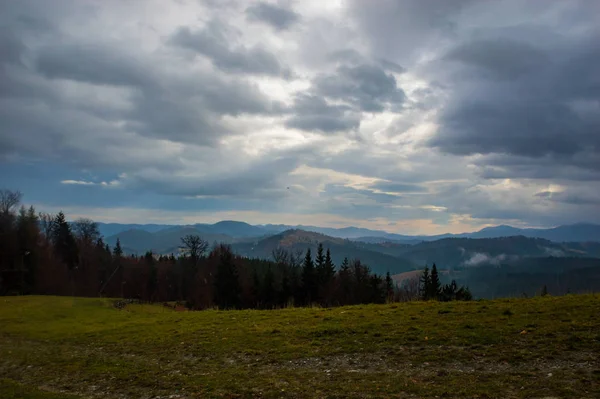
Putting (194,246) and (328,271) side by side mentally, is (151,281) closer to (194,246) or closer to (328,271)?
(194,246)

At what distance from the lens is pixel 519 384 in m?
9.20

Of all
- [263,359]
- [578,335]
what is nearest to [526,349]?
[578,335]

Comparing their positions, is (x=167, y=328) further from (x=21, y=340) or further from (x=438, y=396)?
(x=438, y=396)

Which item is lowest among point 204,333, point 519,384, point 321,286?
point 321,286

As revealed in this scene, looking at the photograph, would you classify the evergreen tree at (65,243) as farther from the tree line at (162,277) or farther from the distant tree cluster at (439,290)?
the distant tree cluster at (439,290)

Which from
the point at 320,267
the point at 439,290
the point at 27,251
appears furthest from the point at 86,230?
the point at 439,290

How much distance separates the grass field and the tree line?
33563 mm

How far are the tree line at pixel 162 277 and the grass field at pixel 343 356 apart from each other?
33.6 metres

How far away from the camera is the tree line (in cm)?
6275

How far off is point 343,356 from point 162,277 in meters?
90.8

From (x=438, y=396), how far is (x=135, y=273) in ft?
311

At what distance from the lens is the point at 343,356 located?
43.3 feet

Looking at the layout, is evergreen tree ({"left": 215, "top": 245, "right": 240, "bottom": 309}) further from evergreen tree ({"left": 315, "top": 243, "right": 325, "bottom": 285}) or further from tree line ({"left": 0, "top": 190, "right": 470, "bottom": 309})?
evergreen tree ({"left": 315, "top": 243, "right": 325, "bottom": 285})

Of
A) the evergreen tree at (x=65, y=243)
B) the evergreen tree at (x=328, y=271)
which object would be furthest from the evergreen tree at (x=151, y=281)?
the evergreen tree at (x=328, y=271)
